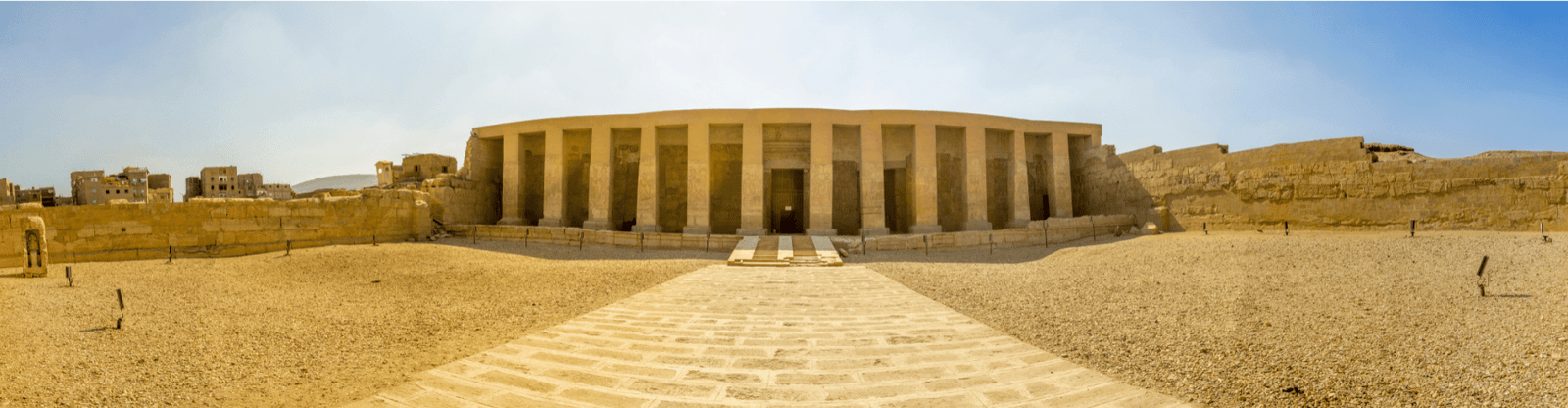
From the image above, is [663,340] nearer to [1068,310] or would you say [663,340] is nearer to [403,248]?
[1068,310]

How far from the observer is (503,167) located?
65.7 feet

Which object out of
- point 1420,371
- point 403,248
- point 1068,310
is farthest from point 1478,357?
point 403,248

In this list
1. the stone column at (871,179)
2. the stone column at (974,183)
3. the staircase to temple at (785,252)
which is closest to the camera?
the staircase to temple at (785,252)

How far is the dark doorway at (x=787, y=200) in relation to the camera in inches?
808

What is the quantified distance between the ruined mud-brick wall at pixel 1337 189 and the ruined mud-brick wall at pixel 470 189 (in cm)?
2294

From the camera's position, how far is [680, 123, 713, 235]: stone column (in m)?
18.1

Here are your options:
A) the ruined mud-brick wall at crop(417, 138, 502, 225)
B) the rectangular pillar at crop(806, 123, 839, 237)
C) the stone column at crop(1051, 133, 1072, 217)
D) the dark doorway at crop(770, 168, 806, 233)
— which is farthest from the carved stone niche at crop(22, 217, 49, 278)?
the stone column at crop(1051, 133, 1072, 217)

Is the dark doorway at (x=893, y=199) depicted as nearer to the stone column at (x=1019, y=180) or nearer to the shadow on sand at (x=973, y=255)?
the stone column at (x=1019, y=180)

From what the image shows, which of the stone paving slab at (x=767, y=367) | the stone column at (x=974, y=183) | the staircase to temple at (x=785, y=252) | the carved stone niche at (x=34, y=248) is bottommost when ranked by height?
the stone paving slab at (x=767, y=367)

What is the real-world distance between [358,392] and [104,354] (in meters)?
2.88

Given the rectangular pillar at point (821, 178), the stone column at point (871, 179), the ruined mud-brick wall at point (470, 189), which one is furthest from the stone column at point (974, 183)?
the ruined mud-brick wall at point (470, 189)

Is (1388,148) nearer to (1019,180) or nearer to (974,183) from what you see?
(1019,180)

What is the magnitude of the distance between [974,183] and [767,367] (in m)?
16.7

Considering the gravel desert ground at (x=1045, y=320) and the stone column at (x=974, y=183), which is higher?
the stone column at (x=974, y=183)
